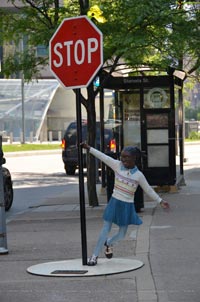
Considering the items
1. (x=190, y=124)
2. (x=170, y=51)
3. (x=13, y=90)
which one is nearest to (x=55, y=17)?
(x=170, y=51)

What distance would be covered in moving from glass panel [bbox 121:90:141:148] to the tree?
1.99 m

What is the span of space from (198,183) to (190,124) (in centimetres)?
4464

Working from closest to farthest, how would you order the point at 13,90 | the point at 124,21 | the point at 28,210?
1. the point at 124,21
2. the point at 28,210
3. the point at 13,90

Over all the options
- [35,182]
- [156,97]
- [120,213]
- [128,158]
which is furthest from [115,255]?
[35,182]

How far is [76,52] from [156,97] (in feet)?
28.8

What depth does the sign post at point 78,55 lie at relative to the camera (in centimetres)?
781

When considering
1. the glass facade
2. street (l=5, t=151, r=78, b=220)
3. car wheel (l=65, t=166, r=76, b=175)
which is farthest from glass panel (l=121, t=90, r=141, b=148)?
the glass facade

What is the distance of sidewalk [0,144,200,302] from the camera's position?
6859 mm

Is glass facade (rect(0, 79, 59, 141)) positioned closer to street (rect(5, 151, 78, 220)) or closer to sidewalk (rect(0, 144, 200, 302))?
street (rect(5, 151, 78, 220))

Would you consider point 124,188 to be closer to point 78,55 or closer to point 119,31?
point 78,55

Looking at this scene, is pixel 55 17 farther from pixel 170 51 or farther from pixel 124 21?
pixel 170 51

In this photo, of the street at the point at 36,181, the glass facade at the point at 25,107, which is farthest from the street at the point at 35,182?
the glass facade at the point at 25,107

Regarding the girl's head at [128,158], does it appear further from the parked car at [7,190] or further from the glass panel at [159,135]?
the glass panel at [159,135]

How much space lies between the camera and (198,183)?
19.5m
